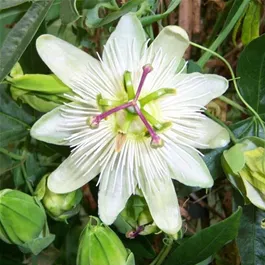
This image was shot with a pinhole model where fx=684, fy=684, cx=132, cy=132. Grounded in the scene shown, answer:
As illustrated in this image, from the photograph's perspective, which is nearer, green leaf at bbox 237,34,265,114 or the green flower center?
the green flower center

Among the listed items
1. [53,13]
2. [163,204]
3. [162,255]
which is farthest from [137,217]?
[53,13]

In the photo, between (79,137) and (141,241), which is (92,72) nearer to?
(79,137)

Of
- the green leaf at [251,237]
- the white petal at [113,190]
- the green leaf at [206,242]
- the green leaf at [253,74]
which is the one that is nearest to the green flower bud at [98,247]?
the white petal at [113,190]

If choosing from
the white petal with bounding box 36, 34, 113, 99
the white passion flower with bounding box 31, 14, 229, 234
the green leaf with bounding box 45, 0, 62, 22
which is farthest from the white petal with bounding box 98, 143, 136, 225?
the green leaf with bounding box 45, 0, 62, 22

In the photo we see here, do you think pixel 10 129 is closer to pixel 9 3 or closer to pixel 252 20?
pixel 9 3

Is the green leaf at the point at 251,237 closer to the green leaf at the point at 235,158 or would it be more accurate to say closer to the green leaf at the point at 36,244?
the green leaf at the point at 235,158

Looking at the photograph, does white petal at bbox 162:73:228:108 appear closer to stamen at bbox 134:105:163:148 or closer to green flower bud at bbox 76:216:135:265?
stamen at bbox 134:105:163:148
